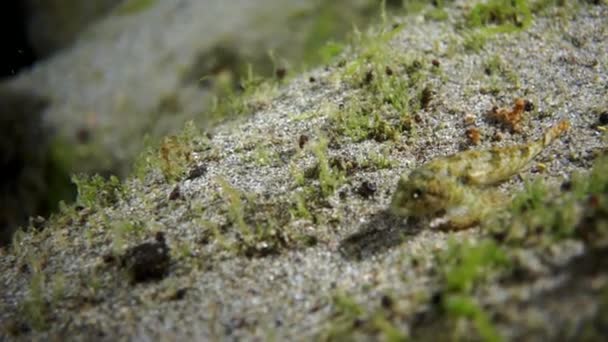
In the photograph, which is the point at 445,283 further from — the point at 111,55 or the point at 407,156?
the point at 111,55

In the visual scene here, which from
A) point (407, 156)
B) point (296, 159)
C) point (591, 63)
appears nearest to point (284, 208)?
point (296, 159)

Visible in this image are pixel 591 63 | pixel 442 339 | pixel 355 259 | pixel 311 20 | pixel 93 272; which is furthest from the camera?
pixel 311 20

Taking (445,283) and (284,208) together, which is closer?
(445,283)

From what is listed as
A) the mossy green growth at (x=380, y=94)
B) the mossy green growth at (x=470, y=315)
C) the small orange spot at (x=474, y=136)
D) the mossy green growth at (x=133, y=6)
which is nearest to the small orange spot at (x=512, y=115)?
the small orange spot at (x=474, y=136)

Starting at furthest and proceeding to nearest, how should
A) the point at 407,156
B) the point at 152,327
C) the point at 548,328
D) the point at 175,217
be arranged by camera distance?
the point at 407,156 → the point at 175,217 → the point at 152,327 → the point at 548,328

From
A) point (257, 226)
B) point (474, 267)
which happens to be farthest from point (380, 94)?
point (474, 267)

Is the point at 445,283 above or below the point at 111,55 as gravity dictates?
below

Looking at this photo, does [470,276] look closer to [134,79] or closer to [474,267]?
[474,267]

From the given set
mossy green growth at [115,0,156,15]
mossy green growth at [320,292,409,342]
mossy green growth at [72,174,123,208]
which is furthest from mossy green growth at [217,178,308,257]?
mossy green growth at [115,0,156,15]

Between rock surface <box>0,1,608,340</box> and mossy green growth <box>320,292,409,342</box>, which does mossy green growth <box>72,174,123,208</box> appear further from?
mossy green growth <box>320,292,409,342</box>
